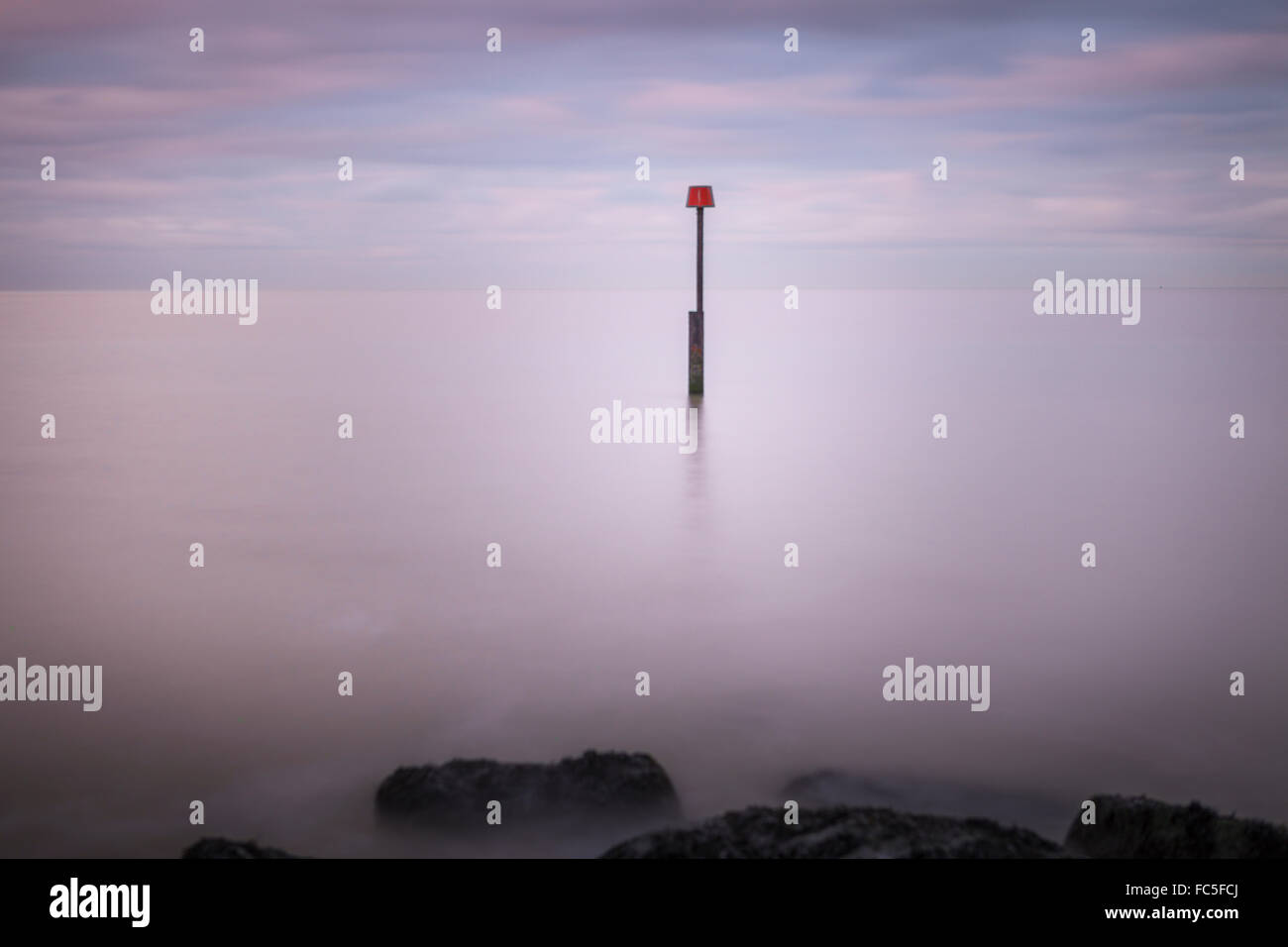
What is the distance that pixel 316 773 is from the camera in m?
6.86

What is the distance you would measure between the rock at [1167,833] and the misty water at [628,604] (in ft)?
2.71

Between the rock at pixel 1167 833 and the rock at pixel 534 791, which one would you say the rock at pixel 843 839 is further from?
the rock at pixel 534 791

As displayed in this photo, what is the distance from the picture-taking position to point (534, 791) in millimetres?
6031

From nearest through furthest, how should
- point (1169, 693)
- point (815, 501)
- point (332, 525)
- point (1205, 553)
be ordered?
point (1169, 693) → point (1205, 553) → point (332, 525) → point (815, 501)

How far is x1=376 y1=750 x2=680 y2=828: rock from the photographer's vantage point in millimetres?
5957

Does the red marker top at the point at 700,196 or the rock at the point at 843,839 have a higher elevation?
the red marker top at the point at 700,196

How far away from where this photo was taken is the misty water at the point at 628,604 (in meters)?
6.99

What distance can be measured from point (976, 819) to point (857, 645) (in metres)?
4.23

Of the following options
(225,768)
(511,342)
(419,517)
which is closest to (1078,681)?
(225,768)

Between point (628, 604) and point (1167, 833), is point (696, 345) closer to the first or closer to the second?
point (628, 604)

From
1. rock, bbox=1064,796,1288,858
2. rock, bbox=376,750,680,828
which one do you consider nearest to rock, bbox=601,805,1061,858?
rock, bbox=1064,796,1288,858

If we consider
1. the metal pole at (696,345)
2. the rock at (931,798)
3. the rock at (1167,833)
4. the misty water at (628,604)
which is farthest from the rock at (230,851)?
the metal pole at (696,345)
